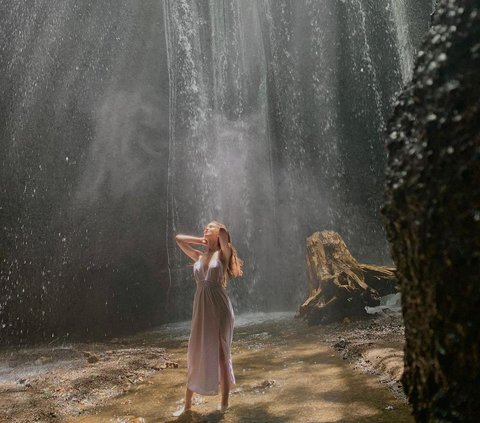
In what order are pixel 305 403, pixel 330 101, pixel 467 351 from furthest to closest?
pixel 330 101 → pixel 305 403 → pixel 467 351

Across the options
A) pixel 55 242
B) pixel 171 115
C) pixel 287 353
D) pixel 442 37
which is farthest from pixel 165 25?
pixel 442 37

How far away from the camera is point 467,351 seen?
1772 millimetres

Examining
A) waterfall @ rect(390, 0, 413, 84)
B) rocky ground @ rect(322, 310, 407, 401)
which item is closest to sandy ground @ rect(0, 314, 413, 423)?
rocky ground @ rect(322, 310, 407, 401)

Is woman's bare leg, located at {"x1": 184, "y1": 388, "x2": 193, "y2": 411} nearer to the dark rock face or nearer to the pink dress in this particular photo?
the pink dress

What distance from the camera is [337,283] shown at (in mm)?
9133

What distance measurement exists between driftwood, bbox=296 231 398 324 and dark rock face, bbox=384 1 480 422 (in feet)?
23.0

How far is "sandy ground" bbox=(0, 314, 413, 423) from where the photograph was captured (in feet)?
14.0

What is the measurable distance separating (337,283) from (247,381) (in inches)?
159

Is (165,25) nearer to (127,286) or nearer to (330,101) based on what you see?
(330,101)

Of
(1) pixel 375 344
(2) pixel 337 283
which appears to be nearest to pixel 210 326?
(1) pixel 375 344

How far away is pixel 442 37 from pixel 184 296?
40.8ft

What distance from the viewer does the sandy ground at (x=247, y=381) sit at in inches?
168

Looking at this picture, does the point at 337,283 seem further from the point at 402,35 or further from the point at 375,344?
the point at 402,35

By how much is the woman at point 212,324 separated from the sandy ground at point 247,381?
0.30 metres
